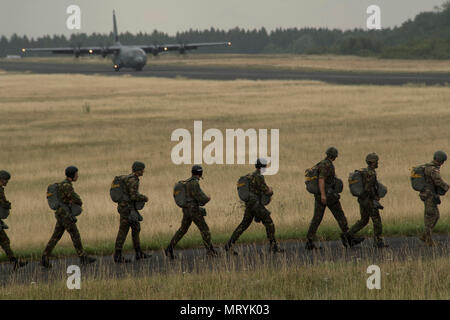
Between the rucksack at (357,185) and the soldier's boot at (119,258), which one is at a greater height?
the rucksack at (357,185)

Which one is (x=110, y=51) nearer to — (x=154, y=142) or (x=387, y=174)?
(x=154, y=142)

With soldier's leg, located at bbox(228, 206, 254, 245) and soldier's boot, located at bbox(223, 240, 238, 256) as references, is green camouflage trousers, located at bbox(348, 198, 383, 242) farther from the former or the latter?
soldier's boot, located at bbox(223, 240, 238, 256)

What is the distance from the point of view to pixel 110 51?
104 m

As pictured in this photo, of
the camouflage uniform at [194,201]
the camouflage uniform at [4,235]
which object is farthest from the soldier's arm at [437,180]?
the camouflage uniform at [4,235]

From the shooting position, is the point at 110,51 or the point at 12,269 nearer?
the point at 12,269

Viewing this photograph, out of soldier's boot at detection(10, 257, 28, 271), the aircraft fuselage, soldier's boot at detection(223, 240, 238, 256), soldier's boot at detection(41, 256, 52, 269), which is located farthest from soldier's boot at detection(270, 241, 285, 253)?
the aircraft fuselage

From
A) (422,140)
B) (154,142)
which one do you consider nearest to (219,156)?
(154,142)

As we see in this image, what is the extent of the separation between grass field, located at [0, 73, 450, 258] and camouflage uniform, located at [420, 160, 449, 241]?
191cm

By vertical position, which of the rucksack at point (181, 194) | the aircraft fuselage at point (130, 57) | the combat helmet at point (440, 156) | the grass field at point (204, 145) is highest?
the aircraft fuselage at point (130, 57)

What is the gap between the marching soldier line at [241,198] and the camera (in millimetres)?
14789

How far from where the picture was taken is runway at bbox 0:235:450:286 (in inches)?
570

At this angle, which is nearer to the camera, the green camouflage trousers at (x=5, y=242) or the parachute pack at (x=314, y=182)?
the green camouflage trousers at (x=5, y=242)

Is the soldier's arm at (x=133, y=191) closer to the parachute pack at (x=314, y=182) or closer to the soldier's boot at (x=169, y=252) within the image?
the soldier's boot at (x=169, y=252)

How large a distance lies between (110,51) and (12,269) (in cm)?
9046
